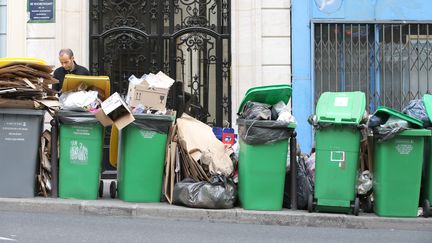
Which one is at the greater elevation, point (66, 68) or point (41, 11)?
point (41, 11)

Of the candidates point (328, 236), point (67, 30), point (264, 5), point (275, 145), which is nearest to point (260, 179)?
point (275, 145)

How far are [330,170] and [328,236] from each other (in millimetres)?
801

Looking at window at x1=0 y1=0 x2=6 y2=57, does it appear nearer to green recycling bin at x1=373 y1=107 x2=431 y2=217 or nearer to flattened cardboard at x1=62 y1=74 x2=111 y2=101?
flattened cardboard at x1=62 y1=74 x2=111 y2=101

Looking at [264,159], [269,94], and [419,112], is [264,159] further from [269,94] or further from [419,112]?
[419,112]

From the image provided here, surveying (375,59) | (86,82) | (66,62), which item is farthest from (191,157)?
(375,59)

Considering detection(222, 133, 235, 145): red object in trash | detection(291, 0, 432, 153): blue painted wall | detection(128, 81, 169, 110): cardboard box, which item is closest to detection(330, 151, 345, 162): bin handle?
detection(222, 133, 235, 145): red object in trash

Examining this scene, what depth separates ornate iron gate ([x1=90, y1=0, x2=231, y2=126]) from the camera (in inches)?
414

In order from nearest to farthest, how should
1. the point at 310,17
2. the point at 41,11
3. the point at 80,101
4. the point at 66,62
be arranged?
the point at 80,101 → the point at 66,62 → the point at 310,17 → the point at 41,11

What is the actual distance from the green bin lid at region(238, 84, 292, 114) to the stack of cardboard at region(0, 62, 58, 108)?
8.28 ft

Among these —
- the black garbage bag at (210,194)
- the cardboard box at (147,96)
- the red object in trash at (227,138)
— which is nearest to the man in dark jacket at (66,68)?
the cardboard box at (147,96)

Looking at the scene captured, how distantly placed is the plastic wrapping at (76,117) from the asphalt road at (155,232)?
1.13m

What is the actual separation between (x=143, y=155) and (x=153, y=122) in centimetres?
41

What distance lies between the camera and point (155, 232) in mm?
6273

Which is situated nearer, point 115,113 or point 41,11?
point 115,113
